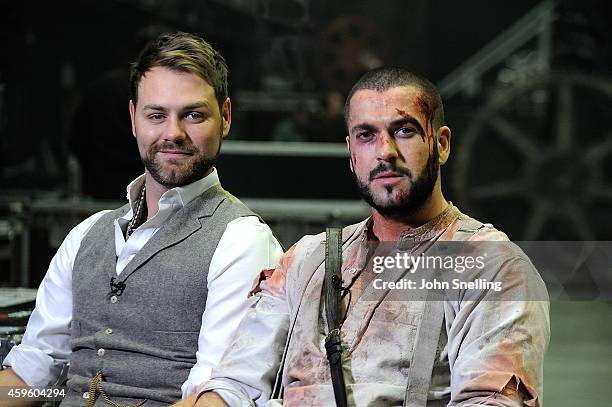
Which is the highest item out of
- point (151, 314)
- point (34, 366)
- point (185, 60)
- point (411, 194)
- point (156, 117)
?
point (185, 60)

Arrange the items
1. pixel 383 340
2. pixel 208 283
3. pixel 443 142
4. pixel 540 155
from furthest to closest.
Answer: pixel 540 155 < pixel 208 283 < pixel 443 142 < pixel 383 340

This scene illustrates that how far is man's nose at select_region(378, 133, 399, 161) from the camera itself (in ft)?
5.17

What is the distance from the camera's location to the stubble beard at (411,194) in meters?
1.60

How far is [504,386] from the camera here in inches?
55.5

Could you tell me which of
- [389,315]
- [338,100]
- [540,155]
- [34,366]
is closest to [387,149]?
[389,315]

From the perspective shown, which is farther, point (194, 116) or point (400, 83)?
point (194, 116)

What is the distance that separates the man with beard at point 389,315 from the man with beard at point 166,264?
0.11m

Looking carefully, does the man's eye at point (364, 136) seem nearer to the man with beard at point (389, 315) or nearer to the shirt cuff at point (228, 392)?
the man with beard at point (389, 315)

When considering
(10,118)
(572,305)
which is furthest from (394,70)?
(10,118)

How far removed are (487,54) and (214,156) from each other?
6.77ft

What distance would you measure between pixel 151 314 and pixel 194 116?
1.22ft

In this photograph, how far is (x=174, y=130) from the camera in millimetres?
1825

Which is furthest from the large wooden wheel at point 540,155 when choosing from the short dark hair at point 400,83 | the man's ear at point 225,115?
the short dark hair at point 400,83

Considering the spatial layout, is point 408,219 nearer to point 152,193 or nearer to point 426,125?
point 426,125
